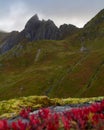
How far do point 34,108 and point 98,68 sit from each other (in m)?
173

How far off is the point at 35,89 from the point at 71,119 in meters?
170

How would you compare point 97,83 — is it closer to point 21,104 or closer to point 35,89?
point 35,89

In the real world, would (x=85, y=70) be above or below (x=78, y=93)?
above

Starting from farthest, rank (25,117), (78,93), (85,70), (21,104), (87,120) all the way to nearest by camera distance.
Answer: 1. (85,70)
2. (78,93)
3. (21,104)
4. (25,117)
5. (87,120)

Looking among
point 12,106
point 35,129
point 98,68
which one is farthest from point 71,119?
point 98,68

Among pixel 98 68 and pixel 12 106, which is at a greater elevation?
pixel 98 68

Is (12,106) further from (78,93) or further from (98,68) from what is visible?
(98,68)

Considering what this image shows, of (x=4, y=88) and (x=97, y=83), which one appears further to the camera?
(x=4, y=88)

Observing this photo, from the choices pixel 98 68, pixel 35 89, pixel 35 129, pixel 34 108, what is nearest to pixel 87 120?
pixel 35 129

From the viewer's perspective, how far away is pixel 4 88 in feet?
641

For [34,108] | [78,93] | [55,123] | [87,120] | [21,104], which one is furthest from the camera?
[78,93]

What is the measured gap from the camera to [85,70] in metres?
192

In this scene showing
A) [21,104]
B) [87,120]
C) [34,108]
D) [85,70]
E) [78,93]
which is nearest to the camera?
[87,120]

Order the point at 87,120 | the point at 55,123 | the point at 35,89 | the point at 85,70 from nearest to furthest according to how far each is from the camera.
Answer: the point at 55,123 < the point at 87,120 < the point at 35,89 < the point at 85,70
